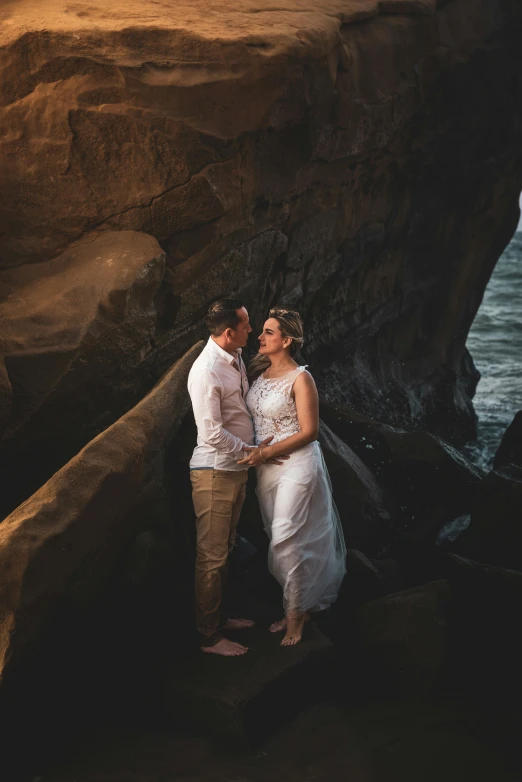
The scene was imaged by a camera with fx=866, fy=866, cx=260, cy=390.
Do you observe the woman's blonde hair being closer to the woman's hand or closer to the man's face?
the man's face

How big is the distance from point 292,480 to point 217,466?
1.47 ft

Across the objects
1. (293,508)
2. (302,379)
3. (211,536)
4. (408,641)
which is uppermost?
(302,379)

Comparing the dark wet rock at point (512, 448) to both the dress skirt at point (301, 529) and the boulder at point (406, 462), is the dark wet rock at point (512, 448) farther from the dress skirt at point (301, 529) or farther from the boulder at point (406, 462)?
the dress skirt at point (301, 529)

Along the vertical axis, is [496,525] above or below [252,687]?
below

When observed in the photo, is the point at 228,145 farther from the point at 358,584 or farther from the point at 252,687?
the point at 252,687

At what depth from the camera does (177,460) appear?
5699 mm

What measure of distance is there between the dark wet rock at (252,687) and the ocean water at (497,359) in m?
7.79

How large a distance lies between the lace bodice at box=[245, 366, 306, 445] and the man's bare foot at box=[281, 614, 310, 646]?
3.29 ft

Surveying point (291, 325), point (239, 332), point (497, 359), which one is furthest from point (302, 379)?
point (497, 359)

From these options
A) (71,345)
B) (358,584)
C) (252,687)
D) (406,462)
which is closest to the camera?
(252,687)

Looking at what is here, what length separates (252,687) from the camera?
4.38m

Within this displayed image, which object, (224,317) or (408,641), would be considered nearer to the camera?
(224,317)

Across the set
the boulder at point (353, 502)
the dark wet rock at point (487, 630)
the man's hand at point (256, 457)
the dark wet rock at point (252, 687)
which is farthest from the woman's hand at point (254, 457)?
the boulder at point (353, 502)

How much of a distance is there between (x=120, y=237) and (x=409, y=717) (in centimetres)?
394
